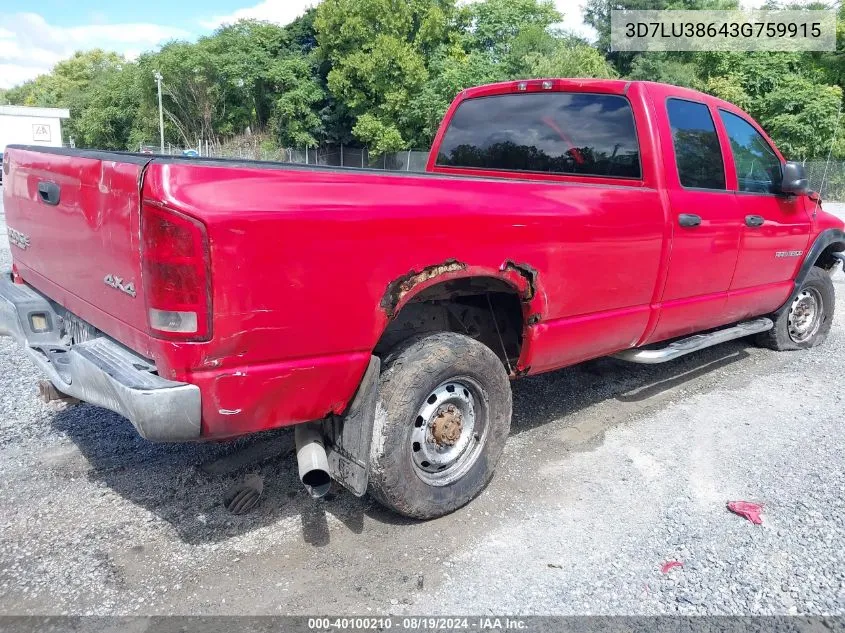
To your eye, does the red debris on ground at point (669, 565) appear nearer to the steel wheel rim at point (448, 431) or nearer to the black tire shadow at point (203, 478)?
the steel wheel rim at point (448, 431)

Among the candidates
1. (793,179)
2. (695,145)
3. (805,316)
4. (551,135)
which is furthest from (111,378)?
(805,316)

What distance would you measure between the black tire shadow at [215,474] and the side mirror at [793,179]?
76.2 inches

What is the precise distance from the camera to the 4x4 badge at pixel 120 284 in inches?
99.0

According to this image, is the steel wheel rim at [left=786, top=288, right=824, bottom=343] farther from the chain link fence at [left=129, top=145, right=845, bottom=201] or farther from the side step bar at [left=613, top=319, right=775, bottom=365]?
the chain link fence at [left=129, top=145, right=845, bottom=201]

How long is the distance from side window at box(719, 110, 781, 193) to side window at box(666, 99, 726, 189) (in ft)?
0.81

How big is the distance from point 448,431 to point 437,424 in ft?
0.24

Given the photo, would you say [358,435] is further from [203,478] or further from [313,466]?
[203,478]

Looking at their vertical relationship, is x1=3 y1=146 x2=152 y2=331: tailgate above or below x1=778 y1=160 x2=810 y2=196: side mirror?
below

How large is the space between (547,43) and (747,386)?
3760 cm

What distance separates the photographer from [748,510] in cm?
341

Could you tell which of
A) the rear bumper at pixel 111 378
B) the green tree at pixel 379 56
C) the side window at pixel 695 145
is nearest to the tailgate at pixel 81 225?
the rear bumper at pixel 111 378

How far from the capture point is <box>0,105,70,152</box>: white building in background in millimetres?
44844

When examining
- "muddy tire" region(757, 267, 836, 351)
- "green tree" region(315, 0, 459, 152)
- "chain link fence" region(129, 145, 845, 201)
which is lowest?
"chain link fence" region(129, 145, 845, 201)

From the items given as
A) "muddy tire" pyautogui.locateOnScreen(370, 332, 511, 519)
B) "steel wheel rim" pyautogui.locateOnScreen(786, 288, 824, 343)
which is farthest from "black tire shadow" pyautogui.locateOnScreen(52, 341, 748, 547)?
"steel wheel rim" pyautogui.locateOnScreen(786, 288, 824, 343)
